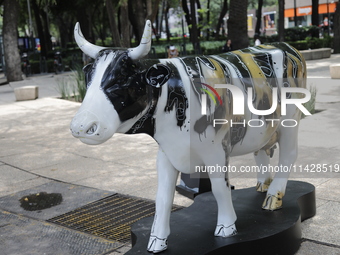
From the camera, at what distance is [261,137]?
4.05m

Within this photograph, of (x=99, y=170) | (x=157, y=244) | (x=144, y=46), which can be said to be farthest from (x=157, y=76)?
(x=99, y=170)

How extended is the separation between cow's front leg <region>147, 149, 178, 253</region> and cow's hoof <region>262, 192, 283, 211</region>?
1.07 m

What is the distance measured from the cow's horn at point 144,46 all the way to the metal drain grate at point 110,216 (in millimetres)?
2160

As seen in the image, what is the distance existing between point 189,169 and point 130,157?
4473 mm

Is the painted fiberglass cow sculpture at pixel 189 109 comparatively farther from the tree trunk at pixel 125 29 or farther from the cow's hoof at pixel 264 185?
the tree trunk at pixel 125 29

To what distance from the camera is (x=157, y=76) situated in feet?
10.8

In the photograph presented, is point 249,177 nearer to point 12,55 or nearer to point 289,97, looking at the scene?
point 289,97

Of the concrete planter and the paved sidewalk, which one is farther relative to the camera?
the concrete planter

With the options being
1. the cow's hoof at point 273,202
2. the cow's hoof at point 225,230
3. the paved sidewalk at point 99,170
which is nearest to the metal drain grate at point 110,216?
the paved sidewalk at point 99,170

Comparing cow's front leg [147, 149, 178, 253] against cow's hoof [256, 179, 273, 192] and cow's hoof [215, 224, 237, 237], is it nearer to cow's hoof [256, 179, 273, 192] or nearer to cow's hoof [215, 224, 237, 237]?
cow's hoof [215, 224, 237, 237]

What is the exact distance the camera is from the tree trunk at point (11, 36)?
21141 millimetres

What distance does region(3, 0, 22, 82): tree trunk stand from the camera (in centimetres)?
2114

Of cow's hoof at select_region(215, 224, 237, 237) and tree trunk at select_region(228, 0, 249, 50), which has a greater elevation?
tree trunk at select_region(228, 0, 249, 50)

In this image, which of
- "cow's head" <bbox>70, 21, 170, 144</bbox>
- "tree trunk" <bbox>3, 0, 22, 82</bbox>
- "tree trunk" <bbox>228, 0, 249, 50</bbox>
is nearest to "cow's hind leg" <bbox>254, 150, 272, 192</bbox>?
"cow's head" <bbox>70, 21, 170, 144</bbox>
